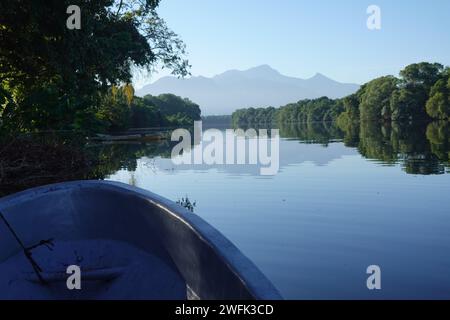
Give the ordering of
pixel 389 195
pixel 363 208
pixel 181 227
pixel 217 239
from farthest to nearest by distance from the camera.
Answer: pixel 389 195
pixel 363 208
pixel 181 227
pixel 217 239

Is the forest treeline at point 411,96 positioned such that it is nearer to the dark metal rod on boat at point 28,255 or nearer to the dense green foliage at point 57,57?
the dense green foliage at point 57,57

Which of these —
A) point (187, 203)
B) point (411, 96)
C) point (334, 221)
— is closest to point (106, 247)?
point (334, 221)

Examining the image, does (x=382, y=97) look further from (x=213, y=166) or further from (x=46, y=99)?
(x=46, y=99)

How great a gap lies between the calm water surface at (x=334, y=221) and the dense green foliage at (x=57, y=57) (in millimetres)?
4775

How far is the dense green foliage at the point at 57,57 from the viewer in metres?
16.2

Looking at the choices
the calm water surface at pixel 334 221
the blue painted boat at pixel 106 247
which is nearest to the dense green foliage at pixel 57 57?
the calm water surface at pixel 334 221

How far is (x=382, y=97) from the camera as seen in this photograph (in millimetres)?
103438

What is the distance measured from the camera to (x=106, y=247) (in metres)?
5.79

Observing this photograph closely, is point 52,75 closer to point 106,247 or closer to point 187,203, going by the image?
point 187,203

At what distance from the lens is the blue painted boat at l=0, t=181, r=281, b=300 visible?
424 centimetres

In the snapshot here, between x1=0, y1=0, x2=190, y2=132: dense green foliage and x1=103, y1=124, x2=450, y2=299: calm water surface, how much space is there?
15.7 feet

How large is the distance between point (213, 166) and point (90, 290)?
2326cm

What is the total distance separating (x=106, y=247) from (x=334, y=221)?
24.8ft
